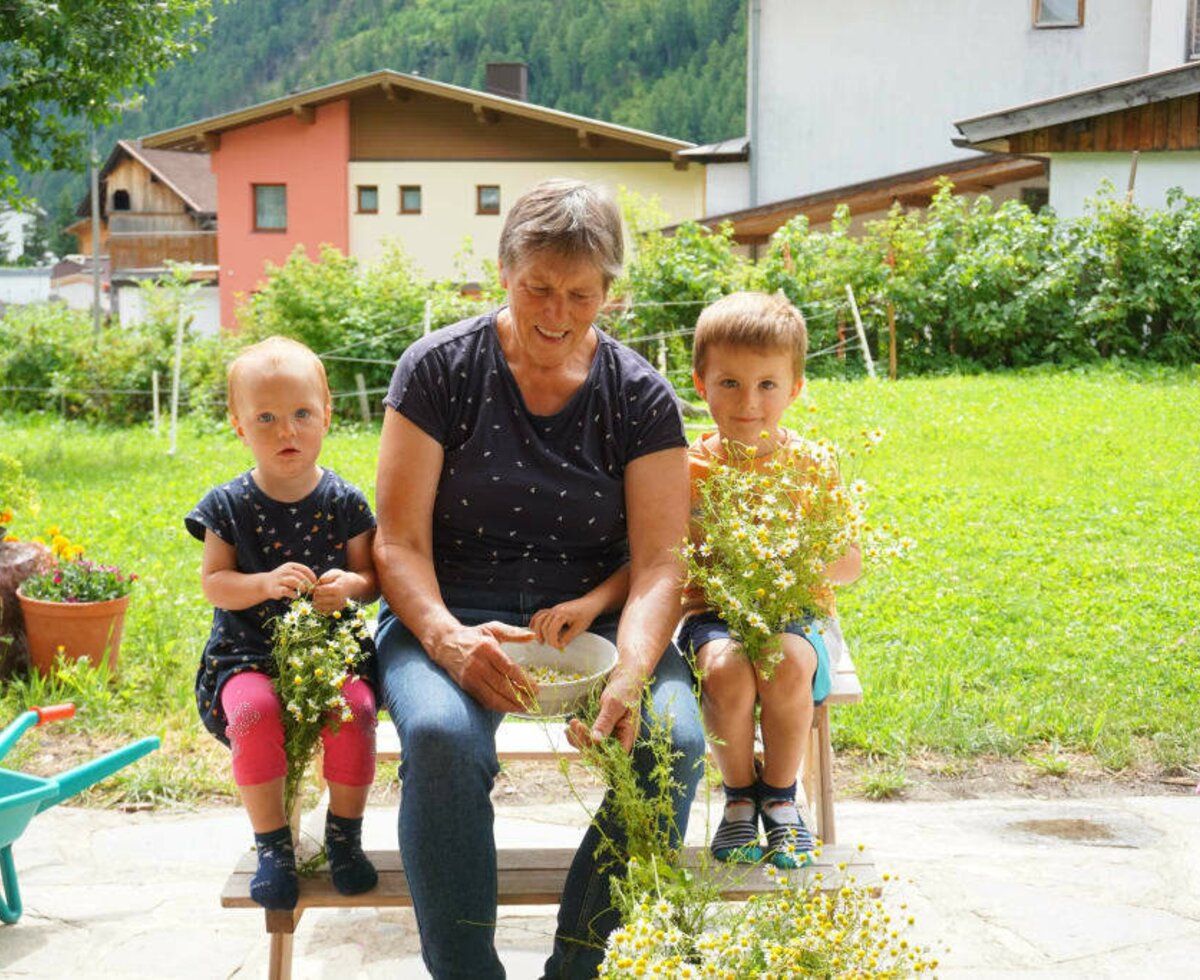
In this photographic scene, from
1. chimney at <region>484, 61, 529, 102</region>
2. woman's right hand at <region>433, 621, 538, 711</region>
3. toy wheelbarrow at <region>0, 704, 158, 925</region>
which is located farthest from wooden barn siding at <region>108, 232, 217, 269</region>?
woman's right hand at <region>433, 621, 538, 711</region>

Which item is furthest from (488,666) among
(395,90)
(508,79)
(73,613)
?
(508,79)

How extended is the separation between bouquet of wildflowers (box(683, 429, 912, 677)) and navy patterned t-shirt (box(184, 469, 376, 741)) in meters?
0.67

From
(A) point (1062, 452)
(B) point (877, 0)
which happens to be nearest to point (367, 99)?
(B) point (877, 0)

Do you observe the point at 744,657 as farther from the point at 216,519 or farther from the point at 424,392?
the point at 216,519

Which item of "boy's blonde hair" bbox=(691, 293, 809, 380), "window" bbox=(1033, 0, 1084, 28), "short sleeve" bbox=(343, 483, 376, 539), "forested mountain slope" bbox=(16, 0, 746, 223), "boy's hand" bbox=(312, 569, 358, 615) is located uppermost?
"forested mountain slope" bbox=(16, 0, 746, 223)

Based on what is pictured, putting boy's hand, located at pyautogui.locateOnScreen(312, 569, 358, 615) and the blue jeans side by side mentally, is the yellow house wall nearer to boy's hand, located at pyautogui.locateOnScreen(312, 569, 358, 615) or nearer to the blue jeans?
boy's hand, located at pyautogui.locateOnScreen(312, 569, 358, 615)

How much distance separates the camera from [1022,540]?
6.73m

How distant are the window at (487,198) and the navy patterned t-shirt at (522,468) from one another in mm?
28862

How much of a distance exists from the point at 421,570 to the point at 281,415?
0.38m

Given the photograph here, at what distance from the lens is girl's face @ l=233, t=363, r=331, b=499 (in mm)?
2818

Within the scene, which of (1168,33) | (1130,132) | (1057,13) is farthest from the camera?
(1057,13)

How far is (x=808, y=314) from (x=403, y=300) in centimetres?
363

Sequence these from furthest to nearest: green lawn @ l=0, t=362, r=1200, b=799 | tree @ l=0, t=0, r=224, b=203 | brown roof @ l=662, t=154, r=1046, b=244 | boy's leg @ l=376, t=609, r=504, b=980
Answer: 1. brown roof @ l=662, t=154, r=1046, b=244
2. tree @ l=0, t=0, r=224, b=203
3. green lawn @ l=0, t=362, r=1200, b=799
4. boy's leg @ l=376, t=609, r=504, b=980

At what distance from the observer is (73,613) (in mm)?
4754
